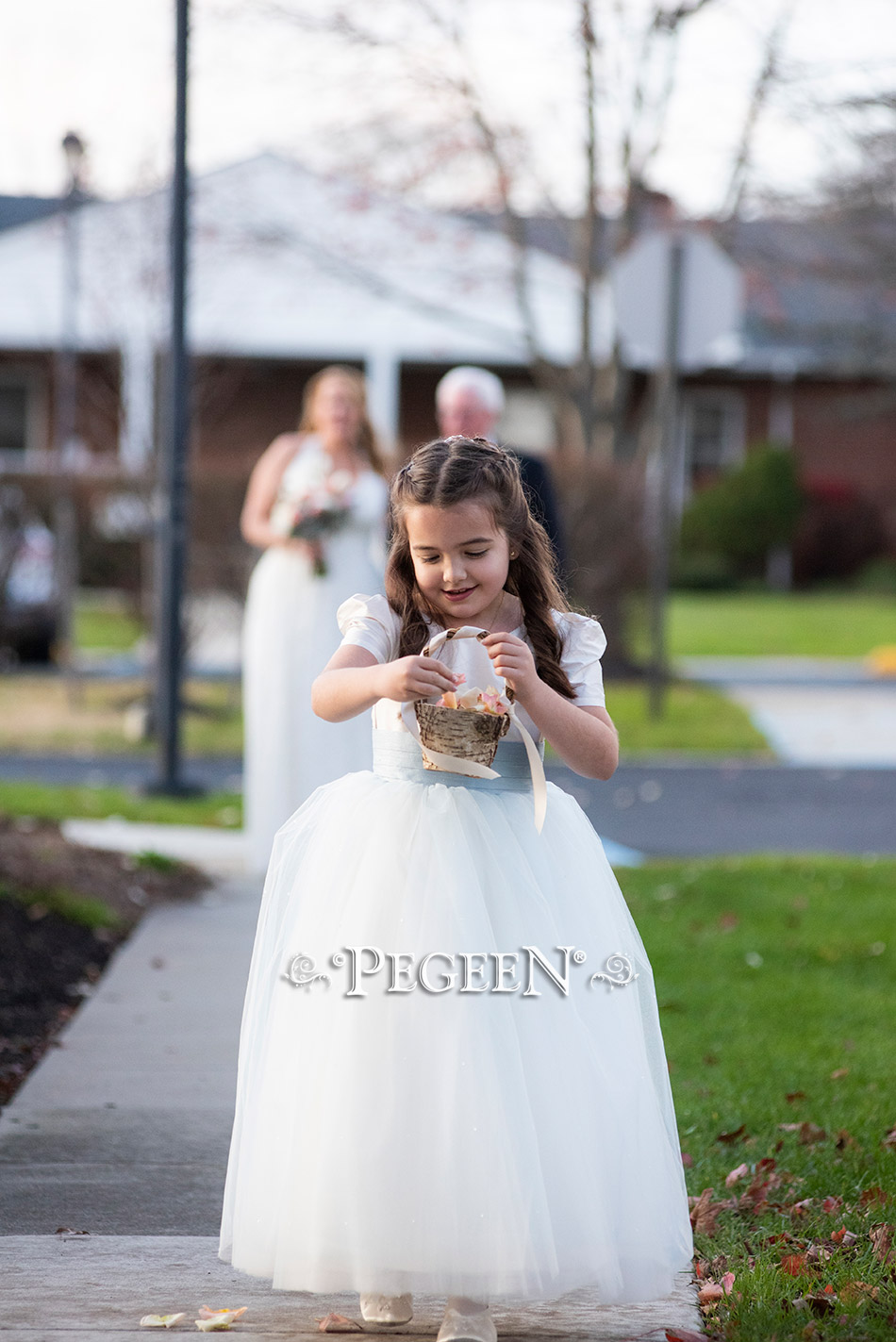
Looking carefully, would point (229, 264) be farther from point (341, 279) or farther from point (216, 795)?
point (216, 795)

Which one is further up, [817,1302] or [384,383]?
[384,383]

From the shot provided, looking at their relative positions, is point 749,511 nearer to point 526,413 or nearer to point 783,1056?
point 526,413

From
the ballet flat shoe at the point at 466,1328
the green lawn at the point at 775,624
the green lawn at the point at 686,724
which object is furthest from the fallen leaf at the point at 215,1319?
the green lawn at the point at 775,624

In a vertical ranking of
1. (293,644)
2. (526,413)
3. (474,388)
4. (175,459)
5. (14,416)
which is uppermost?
(526,413)

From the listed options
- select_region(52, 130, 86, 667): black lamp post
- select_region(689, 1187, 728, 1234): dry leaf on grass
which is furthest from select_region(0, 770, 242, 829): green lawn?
select_region(689, 1187, 728, 1234): dry leaf on grass

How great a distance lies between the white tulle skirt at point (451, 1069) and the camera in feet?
8.95

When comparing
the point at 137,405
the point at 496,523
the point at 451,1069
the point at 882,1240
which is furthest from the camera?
the point at 137,405

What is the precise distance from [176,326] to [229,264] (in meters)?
9.01

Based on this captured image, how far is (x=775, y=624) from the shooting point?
812 inches

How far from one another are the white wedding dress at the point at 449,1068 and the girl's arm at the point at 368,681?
0.06 metres

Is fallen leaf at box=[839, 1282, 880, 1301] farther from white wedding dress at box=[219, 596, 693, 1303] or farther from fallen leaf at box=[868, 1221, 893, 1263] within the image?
white wedding dress at box=[219, 596, 693, 1303]

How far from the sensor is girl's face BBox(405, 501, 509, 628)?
304cm

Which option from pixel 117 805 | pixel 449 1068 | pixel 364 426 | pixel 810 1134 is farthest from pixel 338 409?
pixel 449 1068

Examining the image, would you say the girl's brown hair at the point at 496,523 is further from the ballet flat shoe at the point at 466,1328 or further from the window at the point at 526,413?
the window at the point at 526,413
